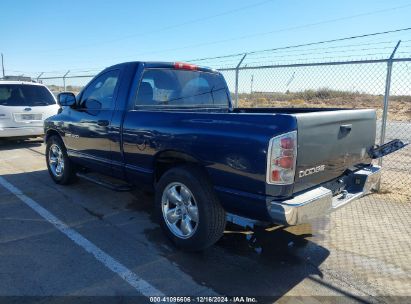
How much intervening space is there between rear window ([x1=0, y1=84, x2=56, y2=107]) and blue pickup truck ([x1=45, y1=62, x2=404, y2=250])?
15.8 feet

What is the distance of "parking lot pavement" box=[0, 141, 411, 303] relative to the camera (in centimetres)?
321

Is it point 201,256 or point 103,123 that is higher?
point 103,123

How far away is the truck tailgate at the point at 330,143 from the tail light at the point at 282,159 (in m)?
0.07

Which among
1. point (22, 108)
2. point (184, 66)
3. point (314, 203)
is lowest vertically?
point (314, 203)

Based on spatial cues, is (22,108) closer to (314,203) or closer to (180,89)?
(180,89)

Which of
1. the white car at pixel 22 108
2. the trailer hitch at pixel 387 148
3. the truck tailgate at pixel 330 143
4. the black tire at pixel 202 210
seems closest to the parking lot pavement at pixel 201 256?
the black tire at pixel 202 210

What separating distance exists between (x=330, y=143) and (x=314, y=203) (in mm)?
595

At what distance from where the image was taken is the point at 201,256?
3779 mm

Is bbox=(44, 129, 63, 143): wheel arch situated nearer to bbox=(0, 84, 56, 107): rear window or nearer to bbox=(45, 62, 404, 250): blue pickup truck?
bbox=(45, 62, 404, 250): blue pickup truck

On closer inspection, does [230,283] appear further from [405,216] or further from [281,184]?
[405,216]

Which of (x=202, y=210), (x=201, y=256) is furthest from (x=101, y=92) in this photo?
(x=201, y=256)

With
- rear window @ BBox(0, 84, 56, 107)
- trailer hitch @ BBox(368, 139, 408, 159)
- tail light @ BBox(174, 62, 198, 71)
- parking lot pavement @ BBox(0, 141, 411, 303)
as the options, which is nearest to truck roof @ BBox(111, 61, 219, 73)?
tail light @ BBox(174, 62, 198, 71)

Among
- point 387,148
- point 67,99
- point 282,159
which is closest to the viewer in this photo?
point 282,159

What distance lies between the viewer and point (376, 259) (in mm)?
3848
